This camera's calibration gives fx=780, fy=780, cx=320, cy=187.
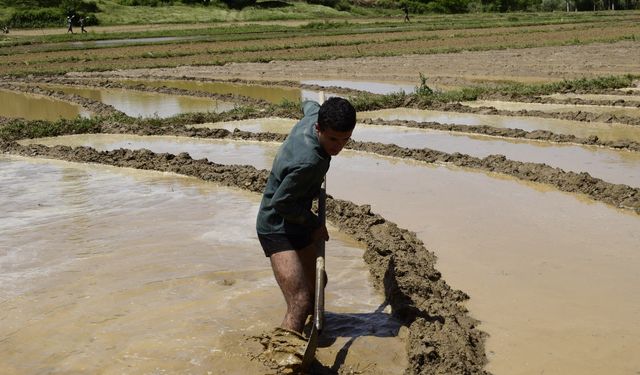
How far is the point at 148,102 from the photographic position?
56.9 ft

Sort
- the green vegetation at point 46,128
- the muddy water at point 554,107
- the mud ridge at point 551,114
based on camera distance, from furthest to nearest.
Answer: the muddy water at point 554,107 < the green vegetation at point 46,128 < the mud ridge at point 551,114

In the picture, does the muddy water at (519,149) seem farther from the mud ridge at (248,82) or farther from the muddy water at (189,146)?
the mud ridge at (248,82)

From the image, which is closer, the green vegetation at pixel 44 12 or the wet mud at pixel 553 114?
the wet mud at pixel 553 114

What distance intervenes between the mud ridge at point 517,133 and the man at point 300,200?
6.78 m

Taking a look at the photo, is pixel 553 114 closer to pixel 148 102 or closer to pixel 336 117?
pixel 148 102

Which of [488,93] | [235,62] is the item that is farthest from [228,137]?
[235,62]

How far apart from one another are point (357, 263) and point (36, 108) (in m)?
12.8

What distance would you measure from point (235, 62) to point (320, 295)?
2156 centimetres

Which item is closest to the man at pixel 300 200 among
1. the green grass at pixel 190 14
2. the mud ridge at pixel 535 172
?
the mud ridge at pixel 535 172

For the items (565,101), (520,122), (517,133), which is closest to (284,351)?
(517,133)

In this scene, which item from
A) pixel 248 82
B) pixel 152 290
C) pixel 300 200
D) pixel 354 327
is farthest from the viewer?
pixel 248 82

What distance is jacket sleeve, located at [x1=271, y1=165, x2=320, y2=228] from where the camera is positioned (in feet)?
13.2

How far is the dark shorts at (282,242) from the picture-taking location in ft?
14.2

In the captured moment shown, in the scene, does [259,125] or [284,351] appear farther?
[259,125]
